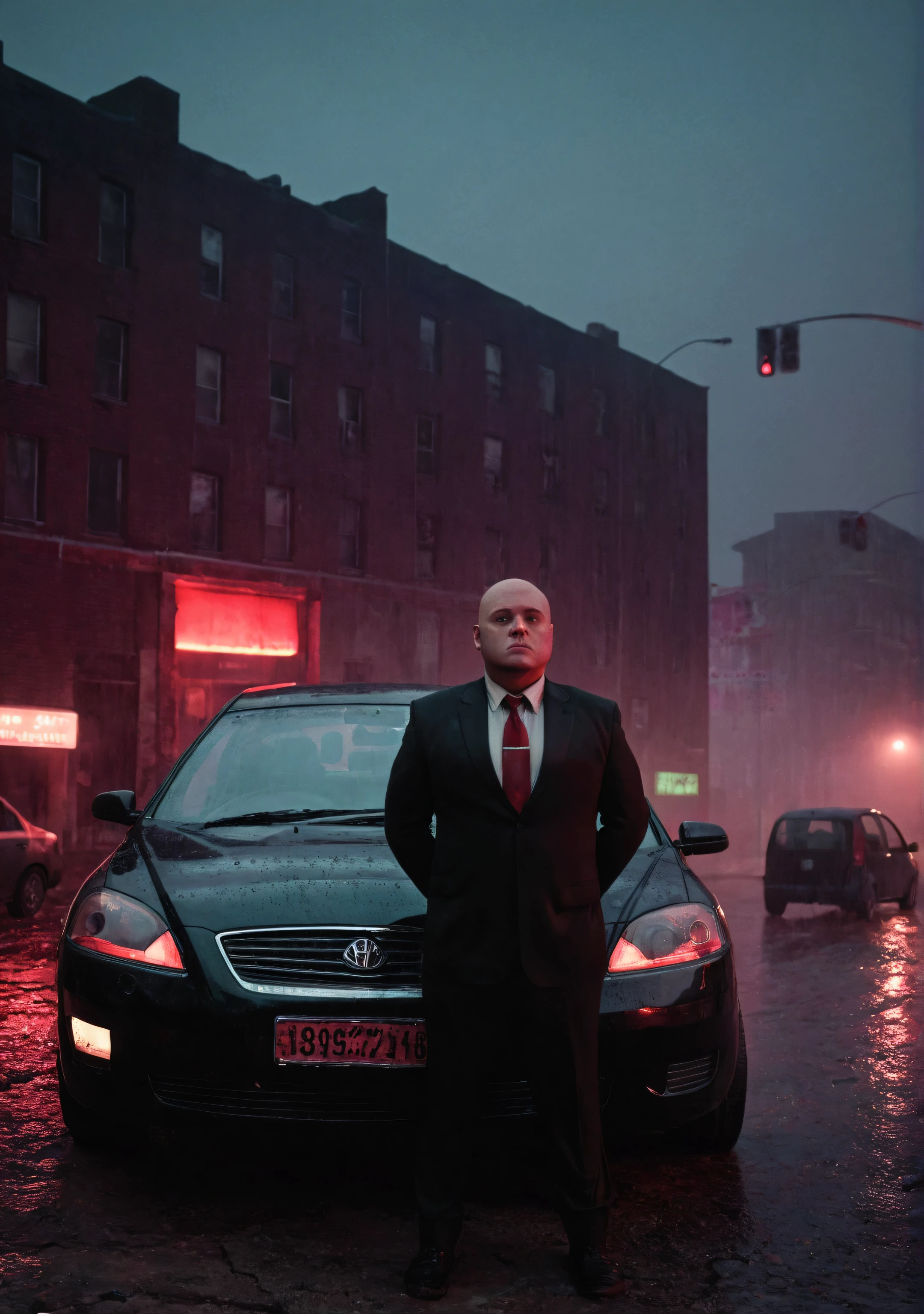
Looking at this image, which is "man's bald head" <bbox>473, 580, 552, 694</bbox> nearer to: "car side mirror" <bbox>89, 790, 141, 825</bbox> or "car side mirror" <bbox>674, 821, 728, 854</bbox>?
"car side mirror" <bbox>674, 821, 728, 854</bbox>

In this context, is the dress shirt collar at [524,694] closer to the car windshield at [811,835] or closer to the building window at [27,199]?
the car windshield at [811,835]

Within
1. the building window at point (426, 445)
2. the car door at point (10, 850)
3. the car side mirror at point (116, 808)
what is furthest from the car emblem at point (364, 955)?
the building window at point (426, 445)

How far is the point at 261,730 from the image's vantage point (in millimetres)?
5676

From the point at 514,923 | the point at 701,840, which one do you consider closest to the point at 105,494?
the point at 701,840

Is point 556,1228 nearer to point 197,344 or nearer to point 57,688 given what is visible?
point 57,688

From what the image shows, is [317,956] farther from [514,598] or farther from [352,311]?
[352,311]

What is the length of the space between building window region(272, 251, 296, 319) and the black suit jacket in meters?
32.1

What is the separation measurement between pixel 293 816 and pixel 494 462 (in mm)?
37733

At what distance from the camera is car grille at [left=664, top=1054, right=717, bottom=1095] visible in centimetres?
405

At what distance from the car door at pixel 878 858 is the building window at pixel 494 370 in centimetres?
2556

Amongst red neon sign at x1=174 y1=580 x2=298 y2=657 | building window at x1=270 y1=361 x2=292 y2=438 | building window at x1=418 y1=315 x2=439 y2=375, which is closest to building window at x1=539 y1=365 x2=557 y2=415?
building window at x1=418 y1=315 x2=439 y2=375

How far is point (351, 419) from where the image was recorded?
36312 millimetres

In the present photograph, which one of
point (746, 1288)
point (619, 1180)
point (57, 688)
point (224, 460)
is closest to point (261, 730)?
point (619, 1180)

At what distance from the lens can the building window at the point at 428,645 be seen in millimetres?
37719
